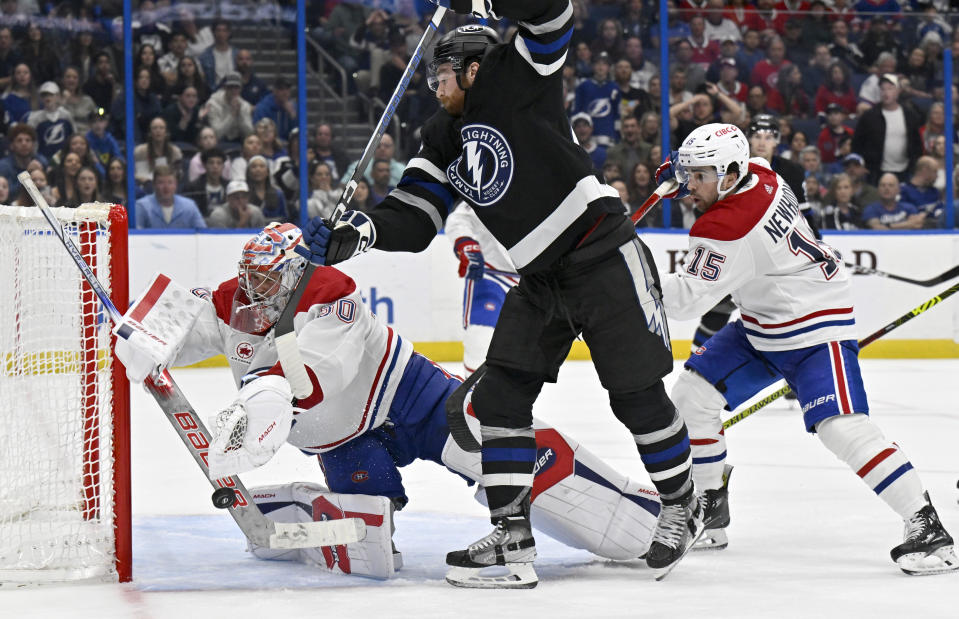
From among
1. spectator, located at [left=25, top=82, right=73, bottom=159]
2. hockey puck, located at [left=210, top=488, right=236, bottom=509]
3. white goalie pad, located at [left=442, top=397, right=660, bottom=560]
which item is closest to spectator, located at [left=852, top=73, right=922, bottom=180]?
spectator, located at [left=25, top=82, right=73, bottom=159]

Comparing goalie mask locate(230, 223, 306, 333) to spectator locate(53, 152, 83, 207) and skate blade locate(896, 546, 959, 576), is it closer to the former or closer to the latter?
skate blade locate(896, 546, 959, 576)

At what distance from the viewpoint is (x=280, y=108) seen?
7852 mm

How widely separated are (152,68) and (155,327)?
522cm

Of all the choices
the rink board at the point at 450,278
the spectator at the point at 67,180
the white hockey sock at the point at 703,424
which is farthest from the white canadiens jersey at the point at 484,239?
the spectator at the point at 67,180

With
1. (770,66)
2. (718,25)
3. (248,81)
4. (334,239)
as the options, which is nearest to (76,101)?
(248,81)

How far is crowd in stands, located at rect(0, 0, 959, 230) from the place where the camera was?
24.9ft

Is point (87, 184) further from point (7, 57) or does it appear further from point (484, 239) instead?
point (484, 239)

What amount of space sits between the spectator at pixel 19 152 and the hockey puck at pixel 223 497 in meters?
5.17

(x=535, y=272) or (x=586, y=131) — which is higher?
(x=535, y=272)

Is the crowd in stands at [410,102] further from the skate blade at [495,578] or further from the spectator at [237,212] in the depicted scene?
the skate blade at [495,578]

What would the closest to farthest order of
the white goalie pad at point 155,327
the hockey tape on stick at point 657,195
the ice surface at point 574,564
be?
1. the ice surface at point 574,564
2. the white goalie pad at point 155,327
3. the hockey tape on stick at point 657,195

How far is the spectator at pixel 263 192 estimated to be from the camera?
7.69m

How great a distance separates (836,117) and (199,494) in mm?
5571

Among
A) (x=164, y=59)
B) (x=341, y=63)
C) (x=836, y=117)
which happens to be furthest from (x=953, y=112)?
(x=164, y=59)
